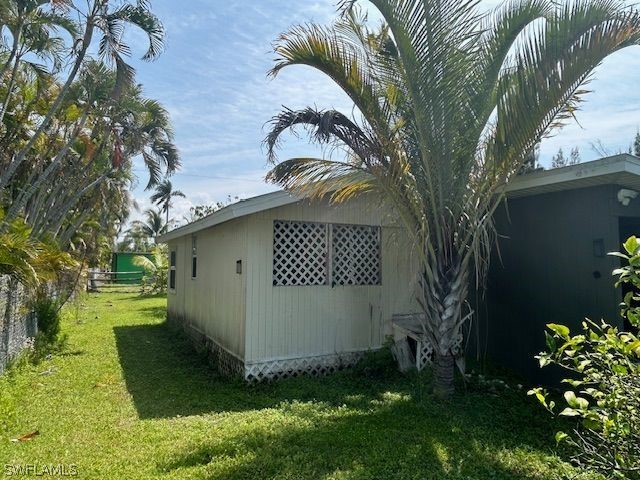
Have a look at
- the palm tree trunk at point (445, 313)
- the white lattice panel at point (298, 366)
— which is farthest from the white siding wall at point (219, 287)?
the palm tree trunk at point (445, 313)

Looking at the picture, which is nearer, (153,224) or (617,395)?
(617,395)

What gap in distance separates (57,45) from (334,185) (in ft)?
24.2

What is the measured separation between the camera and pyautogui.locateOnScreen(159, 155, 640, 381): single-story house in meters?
5.63

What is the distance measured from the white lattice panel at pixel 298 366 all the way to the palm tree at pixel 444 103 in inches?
85.2

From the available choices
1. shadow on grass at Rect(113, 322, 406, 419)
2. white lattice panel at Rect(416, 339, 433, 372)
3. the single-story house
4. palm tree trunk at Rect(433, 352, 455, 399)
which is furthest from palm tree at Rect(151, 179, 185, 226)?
palm tree trunk at Rect(433, 352, 455, 399)

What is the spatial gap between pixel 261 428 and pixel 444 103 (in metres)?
4.00

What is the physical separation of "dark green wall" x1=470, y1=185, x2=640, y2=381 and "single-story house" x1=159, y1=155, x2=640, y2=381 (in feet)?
0.05

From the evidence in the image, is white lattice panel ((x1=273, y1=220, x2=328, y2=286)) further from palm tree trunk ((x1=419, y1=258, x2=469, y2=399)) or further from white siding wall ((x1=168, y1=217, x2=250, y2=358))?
palm tree trunk ((x1=419, y1=258, x2=469, y2=399))

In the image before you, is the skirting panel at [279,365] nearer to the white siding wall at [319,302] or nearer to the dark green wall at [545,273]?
the white siding wall at [319,302]

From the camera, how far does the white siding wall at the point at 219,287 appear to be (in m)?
6.73

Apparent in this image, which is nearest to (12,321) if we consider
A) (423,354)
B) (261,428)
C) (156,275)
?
(261,428)

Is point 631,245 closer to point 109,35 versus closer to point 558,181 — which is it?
point 558,181

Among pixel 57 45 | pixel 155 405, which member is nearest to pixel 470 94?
pixel 155 405

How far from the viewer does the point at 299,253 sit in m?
6.83
